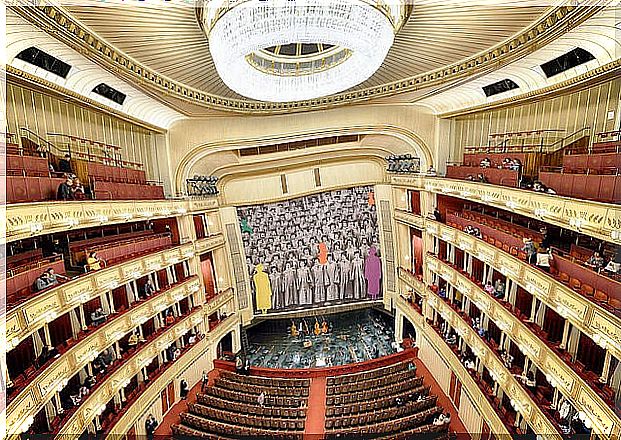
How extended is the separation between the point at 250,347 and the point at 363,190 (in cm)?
739

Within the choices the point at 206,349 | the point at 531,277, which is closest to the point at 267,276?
the point at 206,349

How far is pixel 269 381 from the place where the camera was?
12.2 metres

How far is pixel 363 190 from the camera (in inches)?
600

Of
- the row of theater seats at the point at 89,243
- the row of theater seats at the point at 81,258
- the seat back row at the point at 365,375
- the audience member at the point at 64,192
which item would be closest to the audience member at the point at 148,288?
the row of theater seats at the point at 81,258

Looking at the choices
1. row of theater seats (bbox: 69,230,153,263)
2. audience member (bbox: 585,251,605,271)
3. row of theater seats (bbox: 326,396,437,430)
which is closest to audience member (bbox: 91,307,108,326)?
row of theater seats (bbox: 69,230,153,263)

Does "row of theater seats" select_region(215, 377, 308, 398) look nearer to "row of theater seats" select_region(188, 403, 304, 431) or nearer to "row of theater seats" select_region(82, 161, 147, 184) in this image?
"row of theater seats" select_region(188, 403, 304, 431)

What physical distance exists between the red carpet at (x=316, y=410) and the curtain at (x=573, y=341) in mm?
5976

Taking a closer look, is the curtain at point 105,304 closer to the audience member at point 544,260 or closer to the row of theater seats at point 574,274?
the row of theater seats at point 574,274

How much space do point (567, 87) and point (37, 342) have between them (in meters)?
10.8

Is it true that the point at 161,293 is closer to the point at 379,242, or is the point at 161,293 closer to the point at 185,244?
the point at 185,244

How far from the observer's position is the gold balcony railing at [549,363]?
5152mm

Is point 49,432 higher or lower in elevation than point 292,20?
lower

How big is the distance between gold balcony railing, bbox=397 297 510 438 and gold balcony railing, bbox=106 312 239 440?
6.35 m

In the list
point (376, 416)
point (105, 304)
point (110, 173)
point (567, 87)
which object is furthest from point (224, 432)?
point (567, 87)
